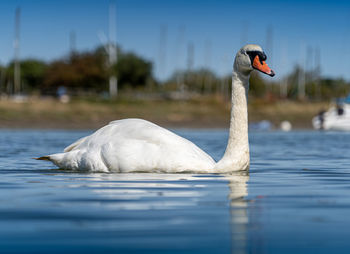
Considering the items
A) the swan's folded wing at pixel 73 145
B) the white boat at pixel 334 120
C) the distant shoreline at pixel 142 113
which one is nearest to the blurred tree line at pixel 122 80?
the distant shoreline at pixel 142 113

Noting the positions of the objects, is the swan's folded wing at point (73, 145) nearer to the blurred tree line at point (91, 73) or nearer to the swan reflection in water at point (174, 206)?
the swan reflection in water at point (174, 206)

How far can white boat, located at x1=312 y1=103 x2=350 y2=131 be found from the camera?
1431 inches

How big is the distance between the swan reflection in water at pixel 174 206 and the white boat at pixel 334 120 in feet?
94.7

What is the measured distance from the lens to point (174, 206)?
5.37 m

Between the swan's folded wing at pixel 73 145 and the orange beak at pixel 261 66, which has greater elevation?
the orange beak at pixel 261 66

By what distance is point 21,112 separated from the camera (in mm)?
33844

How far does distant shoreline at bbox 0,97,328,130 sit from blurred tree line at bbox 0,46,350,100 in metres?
6.91

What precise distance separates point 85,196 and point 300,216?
199 centimetres

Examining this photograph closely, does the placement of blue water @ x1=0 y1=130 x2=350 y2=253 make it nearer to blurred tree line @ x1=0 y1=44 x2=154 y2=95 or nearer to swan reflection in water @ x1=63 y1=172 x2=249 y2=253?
swan reflection in water @ x1=63 y1=172 x2=249 y2=253

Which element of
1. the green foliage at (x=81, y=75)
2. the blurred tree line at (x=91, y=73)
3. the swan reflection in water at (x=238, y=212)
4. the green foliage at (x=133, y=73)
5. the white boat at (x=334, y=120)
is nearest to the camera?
the swan reflection in water at (x=238, y=212)

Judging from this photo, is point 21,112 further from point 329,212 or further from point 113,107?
point 329,212

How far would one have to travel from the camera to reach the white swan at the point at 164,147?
26.4ft

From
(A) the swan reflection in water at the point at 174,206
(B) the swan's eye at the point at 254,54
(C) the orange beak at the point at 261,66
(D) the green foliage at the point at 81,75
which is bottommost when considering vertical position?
(A) the swan reflection in water at the point at 174,206

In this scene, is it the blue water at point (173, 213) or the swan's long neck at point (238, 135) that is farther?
the swan's long neck at point (238, 135)
